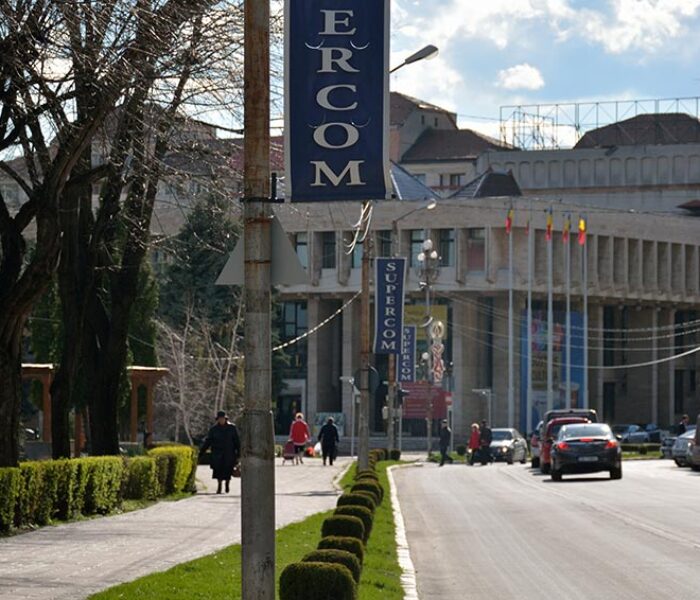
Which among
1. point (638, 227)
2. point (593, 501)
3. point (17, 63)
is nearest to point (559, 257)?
point (638, 227)

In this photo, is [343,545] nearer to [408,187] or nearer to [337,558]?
[337,558]

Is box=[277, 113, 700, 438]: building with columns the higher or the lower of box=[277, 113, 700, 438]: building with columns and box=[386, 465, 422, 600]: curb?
the higher

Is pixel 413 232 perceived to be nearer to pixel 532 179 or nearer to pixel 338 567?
pixel 532 179

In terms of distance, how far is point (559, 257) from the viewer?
9831cm

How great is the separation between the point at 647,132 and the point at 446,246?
98.2 feet

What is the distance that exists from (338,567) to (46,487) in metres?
11.4

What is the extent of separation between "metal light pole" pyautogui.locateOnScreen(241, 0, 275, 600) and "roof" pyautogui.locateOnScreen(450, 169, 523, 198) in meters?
91.4

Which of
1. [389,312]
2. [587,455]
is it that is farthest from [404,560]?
[587,455]

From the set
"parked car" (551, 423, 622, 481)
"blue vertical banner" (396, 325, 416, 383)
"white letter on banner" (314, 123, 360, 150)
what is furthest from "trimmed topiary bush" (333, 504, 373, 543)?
"blue vertical banner" (396, 325, 416, 383)

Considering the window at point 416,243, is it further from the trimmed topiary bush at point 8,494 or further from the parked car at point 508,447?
the trimmed topiary bush at point 8,494

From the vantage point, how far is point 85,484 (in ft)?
78.3

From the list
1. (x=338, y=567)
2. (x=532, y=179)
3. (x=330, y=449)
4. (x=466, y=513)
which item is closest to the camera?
(x=338, y=567)

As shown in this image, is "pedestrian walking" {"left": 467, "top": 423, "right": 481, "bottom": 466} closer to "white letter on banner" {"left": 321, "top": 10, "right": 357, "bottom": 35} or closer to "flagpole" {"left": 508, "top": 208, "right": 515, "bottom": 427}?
"flagpole" {"left": 508, "top": 208, "right": 515, "bottom": 427}

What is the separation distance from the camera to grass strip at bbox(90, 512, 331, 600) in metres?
13.1
